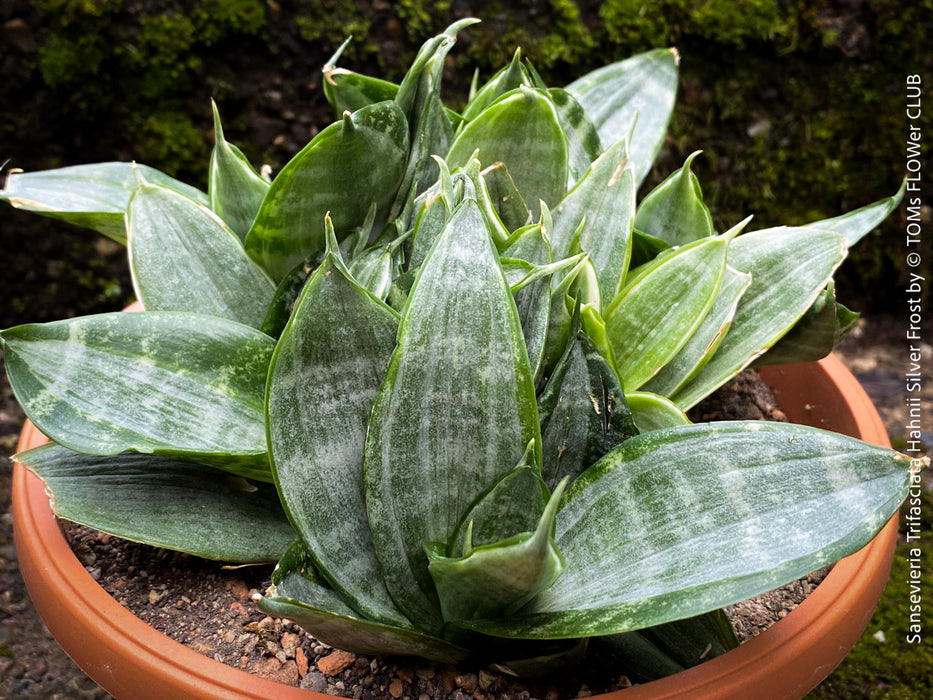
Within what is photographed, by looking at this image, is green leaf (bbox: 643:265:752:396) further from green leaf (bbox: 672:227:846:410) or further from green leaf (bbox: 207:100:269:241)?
green leaf (bbox: 207:100:269:241)

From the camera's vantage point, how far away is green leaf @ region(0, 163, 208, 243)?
29.5 inches

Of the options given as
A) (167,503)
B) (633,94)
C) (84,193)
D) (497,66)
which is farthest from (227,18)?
(167,503)

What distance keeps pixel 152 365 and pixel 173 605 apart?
19 cm

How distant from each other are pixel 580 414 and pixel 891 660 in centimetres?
71

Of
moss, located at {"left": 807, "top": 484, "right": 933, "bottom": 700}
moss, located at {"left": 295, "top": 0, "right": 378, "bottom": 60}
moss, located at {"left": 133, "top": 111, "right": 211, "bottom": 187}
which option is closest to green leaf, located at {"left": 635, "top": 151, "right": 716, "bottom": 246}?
moss, located at {"left": 807, "top": 484, "right": 933, "bottom": 700}

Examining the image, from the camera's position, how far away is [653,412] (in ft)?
2.04

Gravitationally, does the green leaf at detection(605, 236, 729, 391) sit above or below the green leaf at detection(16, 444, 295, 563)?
above

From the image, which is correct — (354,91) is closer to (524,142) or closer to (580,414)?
(524,142)

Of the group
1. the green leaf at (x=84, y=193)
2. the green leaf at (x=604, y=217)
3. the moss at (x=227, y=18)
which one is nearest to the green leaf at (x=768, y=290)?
the green leaf at (x=604, y=217)

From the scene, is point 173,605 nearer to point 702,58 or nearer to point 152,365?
point 152,365

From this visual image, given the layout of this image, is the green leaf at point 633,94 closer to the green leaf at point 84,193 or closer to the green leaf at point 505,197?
the green leaf at point 505,197

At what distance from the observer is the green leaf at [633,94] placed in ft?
2.85

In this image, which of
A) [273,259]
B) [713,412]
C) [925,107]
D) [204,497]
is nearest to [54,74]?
[273,259]

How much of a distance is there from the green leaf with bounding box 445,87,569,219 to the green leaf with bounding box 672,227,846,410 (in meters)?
0.17
